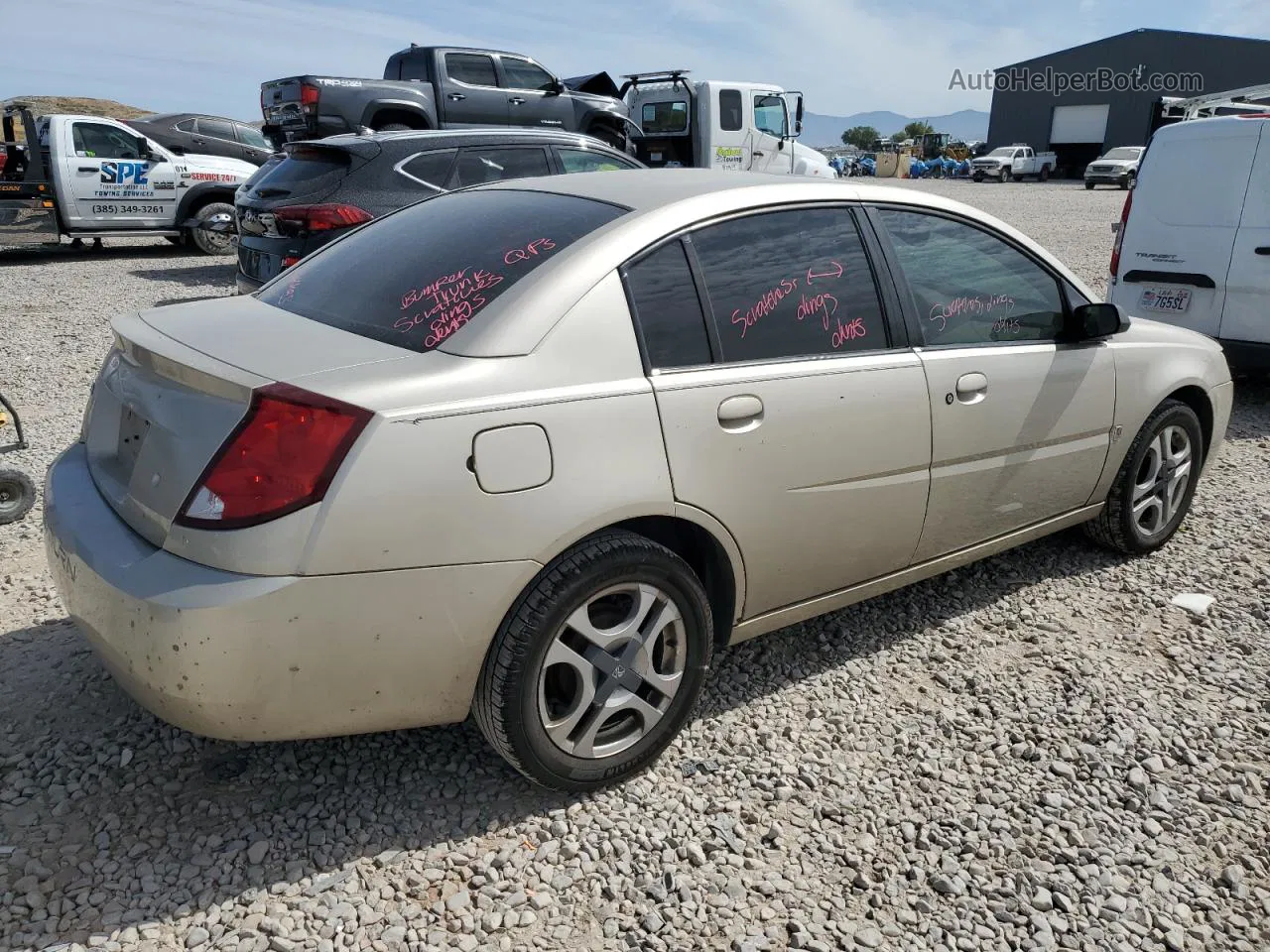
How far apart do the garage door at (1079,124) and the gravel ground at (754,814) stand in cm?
5220

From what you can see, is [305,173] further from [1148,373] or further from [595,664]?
[595,664]

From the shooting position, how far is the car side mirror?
366 centimetres

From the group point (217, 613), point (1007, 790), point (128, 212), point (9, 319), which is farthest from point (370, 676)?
point (128, 212)

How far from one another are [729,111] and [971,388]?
16.3 m

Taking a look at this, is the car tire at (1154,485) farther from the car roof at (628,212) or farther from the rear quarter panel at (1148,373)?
the car roof at (628,212)

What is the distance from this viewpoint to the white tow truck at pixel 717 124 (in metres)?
18.2

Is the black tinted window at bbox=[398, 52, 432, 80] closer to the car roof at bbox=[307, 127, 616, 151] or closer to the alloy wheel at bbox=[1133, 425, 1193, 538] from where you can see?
the car roof at bbox=[307, 127, 616, 151]

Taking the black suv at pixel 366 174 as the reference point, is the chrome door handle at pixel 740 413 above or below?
below

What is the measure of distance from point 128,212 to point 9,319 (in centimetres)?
449

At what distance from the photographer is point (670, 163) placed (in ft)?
58.6

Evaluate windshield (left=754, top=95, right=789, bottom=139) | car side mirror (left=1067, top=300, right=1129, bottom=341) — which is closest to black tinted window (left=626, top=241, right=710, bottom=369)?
car side mirror (left=1067, top=300, right=1129, bottom=341)

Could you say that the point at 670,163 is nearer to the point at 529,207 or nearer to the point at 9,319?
the point at 9,319

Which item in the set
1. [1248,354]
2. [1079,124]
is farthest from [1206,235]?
[1079,124]

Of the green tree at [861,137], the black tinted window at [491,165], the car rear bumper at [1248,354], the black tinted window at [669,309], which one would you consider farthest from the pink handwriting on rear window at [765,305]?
the green tree at [861,137]
